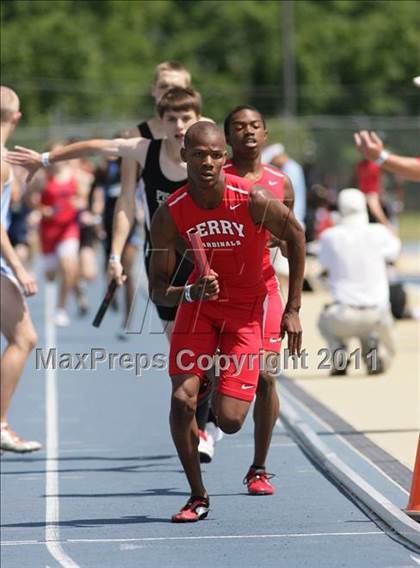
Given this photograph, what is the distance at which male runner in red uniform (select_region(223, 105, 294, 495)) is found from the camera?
28.1 feet

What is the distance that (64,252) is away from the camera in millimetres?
20266

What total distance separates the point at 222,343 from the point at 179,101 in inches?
73.4

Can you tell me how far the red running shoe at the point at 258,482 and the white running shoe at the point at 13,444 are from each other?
2.15 meters

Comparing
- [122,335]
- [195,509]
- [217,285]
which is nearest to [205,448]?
[195,509]

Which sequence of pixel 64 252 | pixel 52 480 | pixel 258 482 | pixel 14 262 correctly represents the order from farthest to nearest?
pixel 64 252 → pixel 14 262 → pixel 52 480 → pixel 258 482

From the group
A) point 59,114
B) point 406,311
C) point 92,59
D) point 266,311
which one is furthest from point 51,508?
point 92,59

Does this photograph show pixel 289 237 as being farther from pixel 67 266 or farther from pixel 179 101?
pixel 67 266

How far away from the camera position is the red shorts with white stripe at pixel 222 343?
26.2ft

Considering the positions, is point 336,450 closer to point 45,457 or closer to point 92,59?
point 45,457

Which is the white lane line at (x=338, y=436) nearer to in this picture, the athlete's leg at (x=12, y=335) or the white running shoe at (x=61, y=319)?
the athlete's leg at (x=12, y=335)

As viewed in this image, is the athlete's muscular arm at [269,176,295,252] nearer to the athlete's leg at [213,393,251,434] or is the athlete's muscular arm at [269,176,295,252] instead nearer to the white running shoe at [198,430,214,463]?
the athlete's leg at [213,393,251,434]

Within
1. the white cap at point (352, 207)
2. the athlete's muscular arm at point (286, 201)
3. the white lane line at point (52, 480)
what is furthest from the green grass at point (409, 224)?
the athlete's muscular arm at point (286, 201)

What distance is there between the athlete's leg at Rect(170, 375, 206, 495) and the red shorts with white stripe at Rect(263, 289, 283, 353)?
0.65 metres

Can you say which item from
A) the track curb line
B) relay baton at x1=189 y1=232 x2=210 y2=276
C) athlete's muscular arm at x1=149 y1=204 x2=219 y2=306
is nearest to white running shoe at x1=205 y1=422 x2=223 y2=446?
the track curb line
